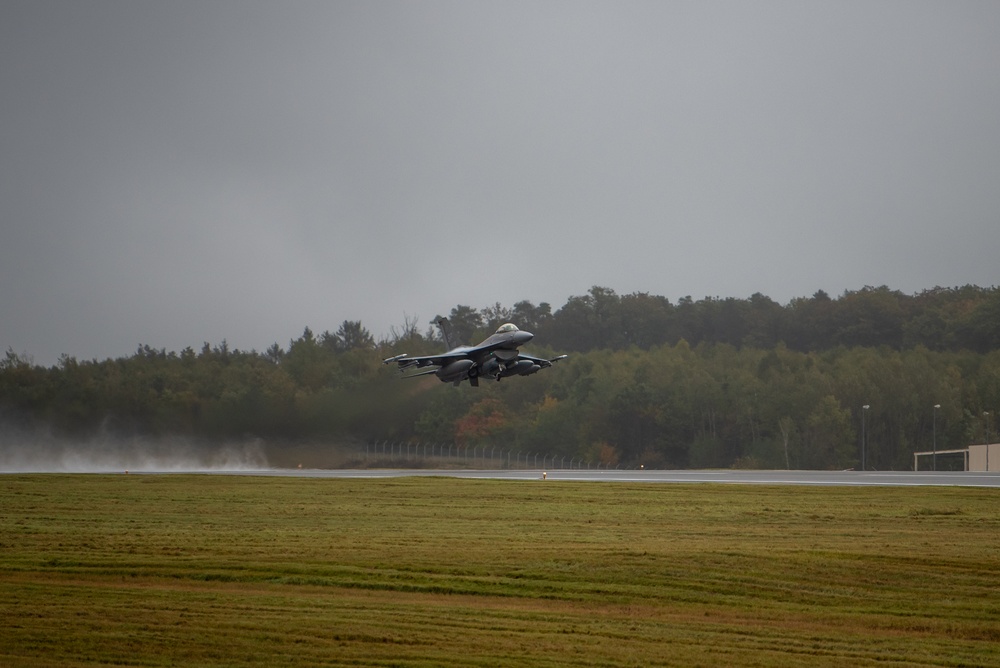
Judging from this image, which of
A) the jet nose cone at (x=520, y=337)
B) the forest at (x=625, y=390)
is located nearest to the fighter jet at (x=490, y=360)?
the jet nose cone at (x=520, y=337)

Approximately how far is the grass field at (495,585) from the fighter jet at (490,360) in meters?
14.2

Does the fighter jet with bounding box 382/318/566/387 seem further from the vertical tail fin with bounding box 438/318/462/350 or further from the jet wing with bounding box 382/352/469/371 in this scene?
the vertical tail fin with bounding box 438/318/462/350

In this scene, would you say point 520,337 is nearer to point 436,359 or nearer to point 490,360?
point 490,360

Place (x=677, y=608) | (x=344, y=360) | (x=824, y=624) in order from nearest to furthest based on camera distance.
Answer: (x=824, y=624)
(x=677, y=608)
(x=344, y=360)

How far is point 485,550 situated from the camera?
24766mm

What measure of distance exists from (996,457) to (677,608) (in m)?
59.1

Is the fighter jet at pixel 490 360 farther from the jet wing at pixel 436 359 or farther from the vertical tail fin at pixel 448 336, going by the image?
the vertical tail fin at pixel 448 336

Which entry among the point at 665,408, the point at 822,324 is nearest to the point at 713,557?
the point at 665,408

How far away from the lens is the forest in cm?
6375

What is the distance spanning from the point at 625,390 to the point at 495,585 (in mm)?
83609

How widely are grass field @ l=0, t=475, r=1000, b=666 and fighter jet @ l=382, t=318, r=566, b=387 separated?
1416cm

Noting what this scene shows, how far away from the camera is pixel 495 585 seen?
2081cm

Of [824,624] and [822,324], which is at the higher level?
[822,324]

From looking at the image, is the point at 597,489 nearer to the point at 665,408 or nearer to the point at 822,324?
the point at 665,408
